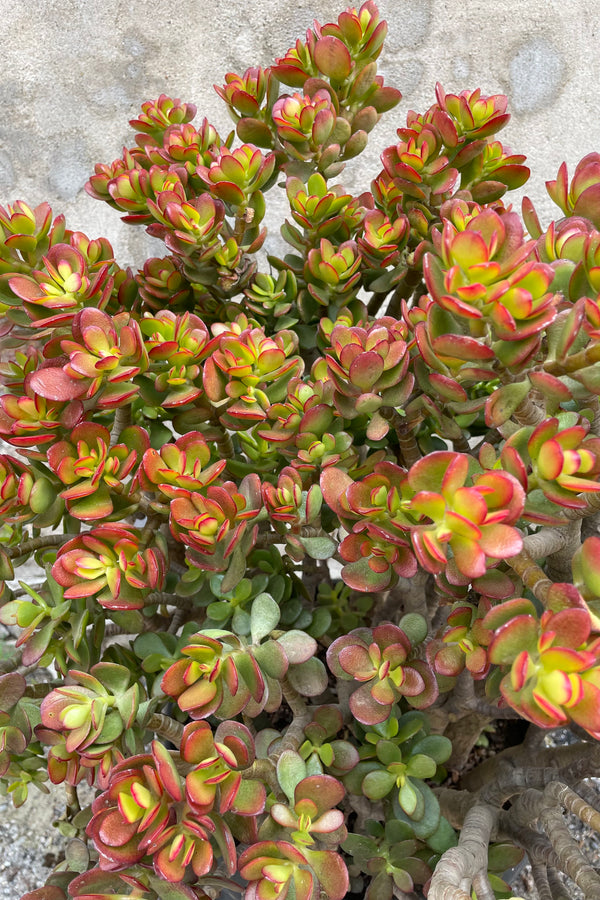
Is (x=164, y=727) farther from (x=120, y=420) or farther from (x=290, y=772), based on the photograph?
(x=120, y=420)

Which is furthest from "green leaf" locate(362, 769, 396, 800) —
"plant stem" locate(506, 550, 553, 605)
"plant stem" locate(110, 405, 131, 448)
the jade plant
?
"plant stem" locate(110, 405, 131, 448)

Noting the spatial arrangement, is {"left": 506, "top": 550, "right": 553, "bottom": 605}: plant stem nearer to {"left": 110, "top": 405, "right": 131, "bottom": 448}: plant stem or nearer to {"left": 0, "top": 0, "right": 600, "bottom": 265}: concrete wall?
{"left": 110, "top": 405, "right": 131, "bottom": 448}: plant stem

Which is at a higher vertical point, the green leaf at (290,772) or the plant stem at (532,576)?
the plant stem at (532,576)

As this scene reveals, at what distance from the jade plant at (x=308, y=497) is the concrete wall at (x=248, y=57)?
682 mm

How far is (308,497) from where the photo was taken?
1.91 feet

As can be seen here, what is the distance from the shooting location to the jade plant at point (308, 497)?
44cm

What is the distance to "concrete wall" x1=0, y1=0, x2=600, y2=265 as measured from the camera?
4.45 feet

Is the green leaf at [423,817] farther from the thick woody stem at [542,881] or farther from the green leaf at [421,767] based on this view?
the thick woody stem at [542,881]

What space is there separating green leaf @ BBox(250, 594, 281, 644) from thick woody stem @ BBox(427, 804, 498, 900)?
23 cm

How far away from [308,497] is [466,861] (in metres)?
0.34

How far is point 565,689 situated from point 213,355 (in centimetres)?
37

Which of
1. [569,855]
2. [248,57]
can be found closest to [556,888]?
[569,855]

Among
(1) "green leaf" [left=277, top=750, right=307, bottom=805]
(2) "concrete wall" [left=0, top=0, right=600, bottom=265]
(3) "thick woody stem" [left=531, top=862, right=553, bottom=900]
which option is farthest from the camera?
(2) "concrete wall" [left=0, top=0, right=600, bottom=265]

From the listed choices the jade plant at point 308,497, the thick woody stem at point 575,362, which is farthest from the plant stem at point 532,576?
the thick woody stem at point 575,362
